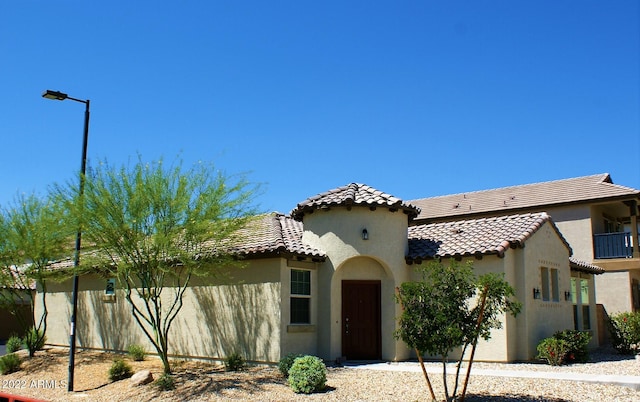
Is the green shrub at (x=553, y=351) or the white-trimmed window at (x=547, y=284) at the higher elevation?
the white-trimmed window at (x=547, y=284)

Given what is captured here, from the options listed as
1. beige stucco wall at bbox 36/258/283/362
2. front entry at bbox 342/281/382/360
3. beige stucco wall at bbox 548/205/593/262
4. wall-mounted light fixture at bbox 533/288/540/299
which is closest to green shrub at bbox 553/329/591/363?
wall-mounted light fixture at bbox 533/288/540/299

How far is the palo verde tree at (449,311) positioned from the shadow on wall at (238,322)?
20.7 feet

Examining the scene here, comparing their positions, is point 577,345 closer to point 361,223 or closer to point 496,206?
point 361,223

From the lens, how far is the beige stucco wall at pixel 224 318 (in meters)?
16.4

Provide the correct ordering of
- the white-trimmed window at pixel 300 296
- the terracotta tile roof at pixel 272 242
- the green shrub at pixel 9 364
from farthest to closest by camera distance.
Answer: the green shrub at pixel 9 364 → the white-trimmed window at pixel 300 296 → the terracotta tile roof at pixel 272 242

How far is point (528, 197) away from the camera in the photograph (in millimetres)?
28328

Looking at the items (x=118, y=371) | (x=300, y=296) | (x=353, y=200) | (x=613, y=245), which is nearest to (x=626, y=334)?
(x=613, y=245)

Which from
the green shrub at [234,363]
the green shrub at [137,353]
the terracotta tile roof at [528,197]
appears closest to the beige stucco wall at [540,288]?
the terracotta tile roof at [528,197]

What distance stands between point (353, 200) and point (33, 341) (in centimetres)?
1267

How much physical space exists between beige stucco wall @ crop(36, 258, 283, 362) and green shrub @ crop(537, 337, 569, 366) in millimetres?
7361

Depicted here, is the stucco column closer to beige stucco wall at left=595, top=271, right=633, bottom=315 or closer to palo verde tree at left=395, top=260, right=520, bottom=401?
beige stucco wall at left=595, top=271, right=633, bottom=315

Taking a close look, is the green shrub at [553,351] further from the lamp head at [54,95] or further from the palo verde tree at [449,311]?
the lamp head at [54,95]

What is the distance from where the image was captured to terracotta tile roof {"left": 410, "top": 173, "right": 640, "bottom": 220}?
83.8 ft

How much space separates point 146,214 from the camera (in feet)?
47.2
